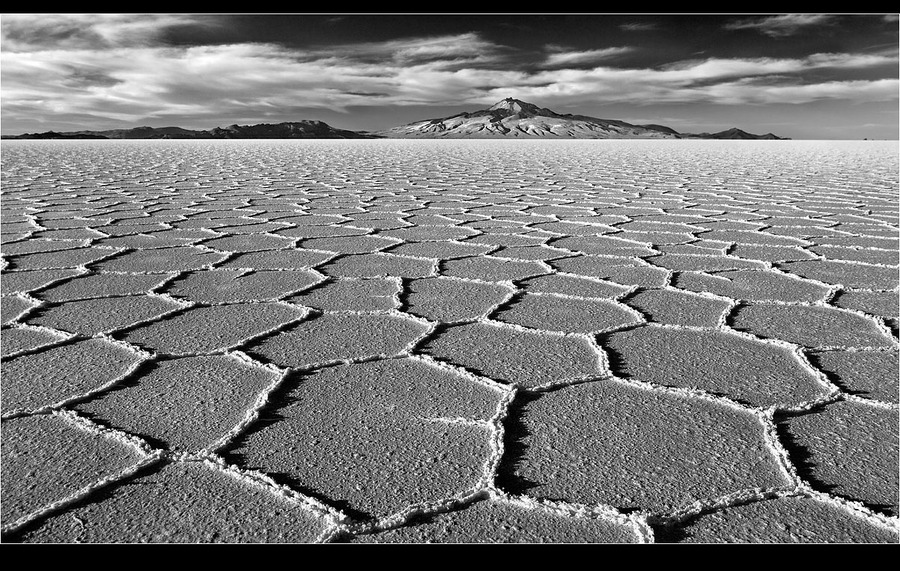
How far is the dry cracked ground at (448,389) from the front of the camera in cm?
88

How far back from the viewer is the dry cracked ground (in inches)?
34.8

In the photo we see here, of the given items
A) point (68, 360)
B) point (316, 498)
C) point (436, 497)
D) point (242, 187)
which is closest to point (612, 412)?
point (436, 497)

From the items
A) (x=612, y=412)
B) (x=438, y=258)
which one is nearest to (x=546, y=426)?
(x=612, y=412)

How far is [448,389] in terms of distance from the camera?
4.18 ft

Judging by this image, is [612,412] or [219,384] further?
[219,384]

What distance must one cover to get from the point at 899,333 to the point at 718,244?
3.86 feet

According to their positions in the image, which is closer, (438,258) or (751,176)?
(438,258)

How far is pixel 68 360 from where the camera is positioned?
1.39 meters

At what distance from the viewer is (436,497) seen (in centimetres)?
92
